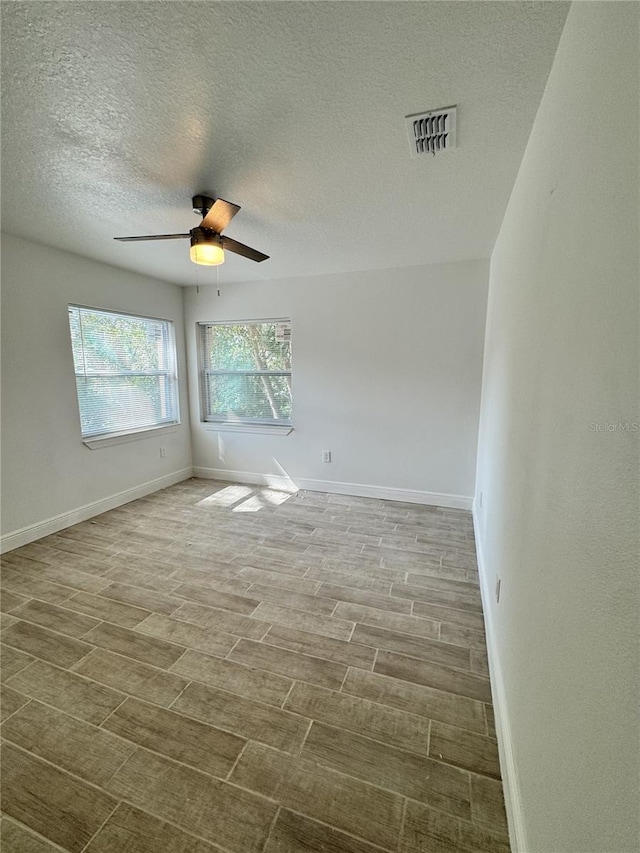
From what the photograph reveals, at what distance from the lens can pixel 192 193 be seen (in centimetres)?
210

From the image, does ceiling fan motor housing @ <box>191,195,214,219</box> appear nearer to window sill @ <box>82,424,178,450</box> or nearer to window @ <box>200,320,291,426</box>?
Answer: window @ <box>200,320,291,426</box>

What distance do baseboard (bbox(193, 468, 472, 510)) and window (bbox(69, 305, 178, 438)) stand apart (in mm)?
959

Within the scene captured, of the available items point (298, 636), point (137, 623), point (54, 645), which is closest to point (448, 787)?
point (298, 636)

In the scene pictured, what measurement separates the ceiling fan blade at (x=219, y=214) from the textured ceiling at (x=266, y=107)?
161mm

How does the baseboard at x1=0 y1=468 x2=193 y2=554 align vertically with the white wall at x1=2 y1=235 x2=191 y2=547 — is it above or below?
below

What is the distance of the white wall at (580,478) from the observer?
0.56 m

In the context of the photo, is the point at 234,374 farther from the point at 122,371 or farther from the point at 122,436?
the point at 122,436

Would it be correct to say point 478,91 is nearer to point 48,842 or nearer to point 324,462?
point 48,842

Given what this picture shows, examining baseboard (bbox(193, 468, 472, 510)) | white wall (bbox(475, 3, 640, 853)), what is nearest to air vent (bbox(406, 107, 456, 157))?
white wall (bbox(475, 3, 640, 853))

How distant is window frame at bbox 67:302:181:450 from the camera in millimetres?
3396

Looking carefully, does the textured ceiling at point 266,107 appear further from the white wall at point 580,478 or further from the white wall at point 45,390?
the white wall at point 45,390

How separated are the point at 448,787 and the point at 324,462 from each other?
311 centimetres

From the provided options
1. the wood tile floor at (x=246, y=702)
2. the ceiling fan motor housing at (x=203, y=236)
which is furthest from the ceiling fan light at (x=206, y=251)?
the wood tile floor at (x=246, y=702)

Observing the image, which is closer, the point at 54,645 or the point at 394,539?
the point at 54,645
